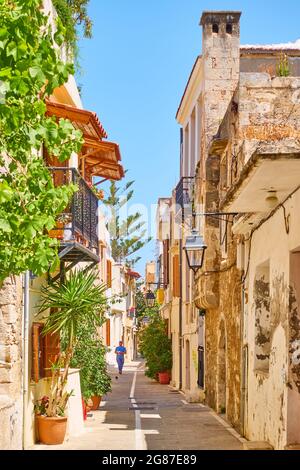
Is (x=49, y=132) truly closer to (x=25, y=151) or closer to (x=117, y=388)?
(x=25, y=151)

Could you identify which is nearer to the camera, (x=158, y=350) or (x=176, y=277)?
(x=176, y=277)

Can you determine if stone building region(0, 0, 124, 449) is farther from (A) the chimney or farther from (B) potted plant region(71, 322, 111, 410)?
(A) the chimney

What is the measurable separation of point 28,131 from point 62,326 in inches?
291

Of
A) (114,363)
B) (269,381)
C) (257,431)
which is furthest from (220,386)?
(114,363)

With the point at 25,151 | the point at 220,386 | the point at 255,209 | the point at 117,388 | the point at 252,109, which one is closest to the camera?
the point at 25,151

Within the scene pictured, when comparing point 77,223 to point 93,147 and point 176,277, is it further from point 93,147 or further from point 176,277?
point 176,277

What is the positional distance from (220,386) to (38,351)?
7323 mm

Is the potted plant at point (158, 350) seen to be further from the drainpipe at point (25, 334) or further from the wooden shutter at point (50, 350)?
the drainpipe at point (25, 334)

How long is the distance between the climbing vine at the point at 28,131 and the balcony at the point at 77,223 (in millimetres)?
5273

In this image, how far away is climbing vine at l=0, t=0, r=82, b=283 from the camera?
6934mm

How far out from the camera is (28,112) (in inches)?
304

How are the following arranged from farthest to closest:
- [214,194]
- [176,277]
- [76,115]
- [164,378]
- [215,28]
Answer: [164,378] → [176,277] → [215,28] → [214,194] → [76,115]

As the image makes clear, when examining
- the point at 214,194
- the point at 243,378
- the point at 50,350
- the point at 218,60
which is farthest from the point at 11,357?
the point at 218,60

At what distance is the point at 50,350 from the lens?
15.8 meters
